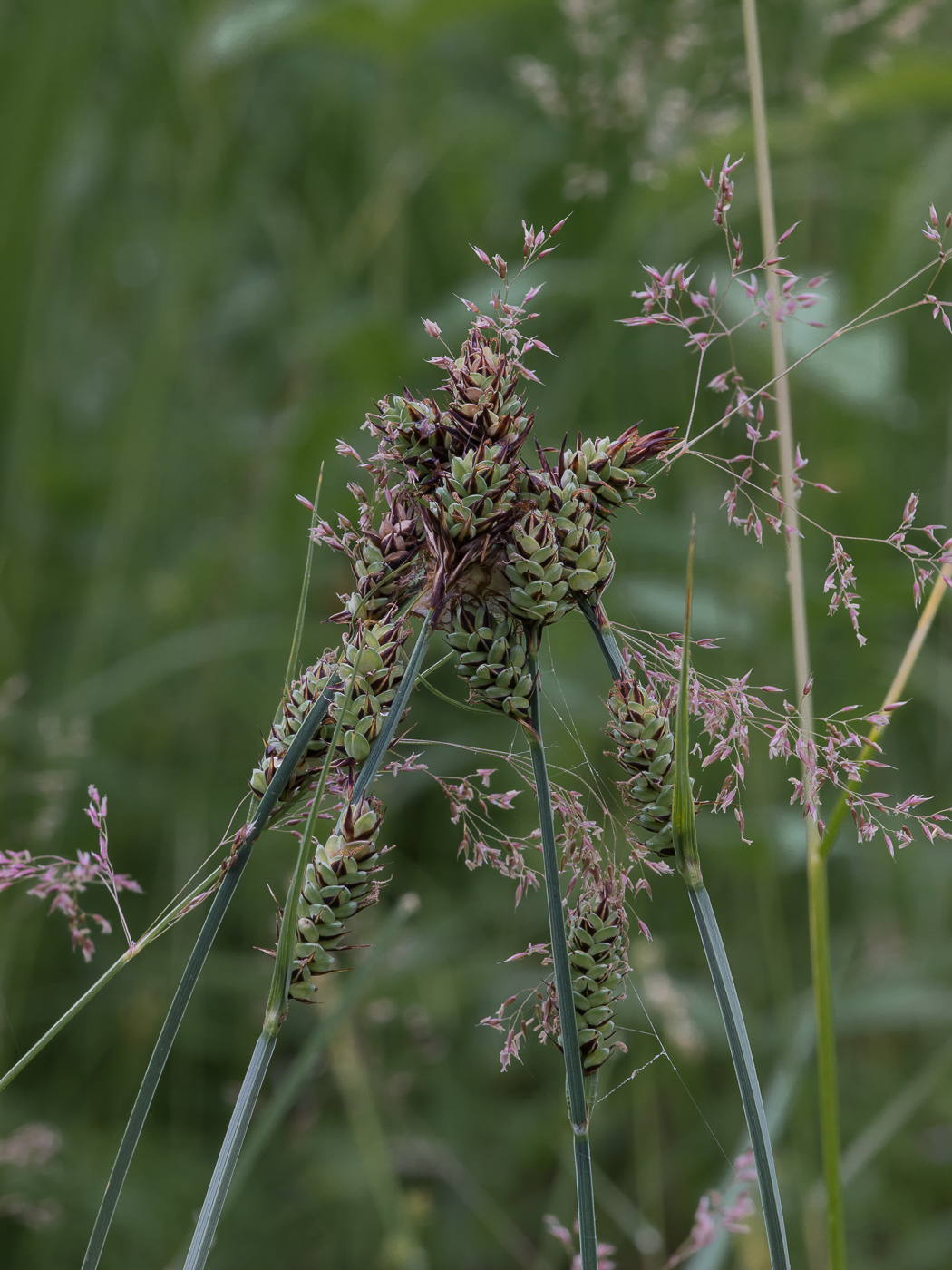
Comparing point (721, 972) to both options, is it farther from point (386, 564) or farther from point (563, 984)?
point (386, 564)

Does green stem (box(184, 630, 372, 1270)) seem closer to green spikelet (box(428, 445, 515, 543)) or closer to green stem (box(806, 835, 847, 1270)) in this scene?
green spikelet (box(428, 445, 515, 543))

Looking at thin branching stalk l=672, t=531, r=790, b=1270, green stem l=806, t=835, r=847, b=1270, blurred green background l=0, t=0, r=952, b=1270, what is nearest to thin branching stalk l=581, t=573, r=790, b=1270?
Result: thin branching stalk l=672, t=531, r=790, b=1270

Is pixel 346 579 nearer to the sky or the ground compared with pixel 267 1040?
nearer to the sky

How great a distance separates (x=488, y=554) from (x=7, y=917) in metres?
1.15

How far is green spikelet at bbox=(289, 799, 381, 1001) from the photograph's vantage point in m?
0.32

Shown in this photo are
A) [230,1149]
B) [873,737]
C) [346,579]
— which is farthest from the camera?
[346,579]

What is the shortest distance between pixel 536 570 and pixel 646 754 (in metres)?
0.08

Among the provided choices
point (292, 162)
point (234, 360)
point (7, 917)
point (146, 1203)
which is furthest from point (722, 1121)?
point (292, 162)

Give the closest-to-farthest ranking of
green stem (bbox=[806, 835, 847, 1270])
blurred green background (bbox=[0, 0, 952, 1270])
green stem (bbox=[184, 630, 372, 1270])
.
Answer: green stem (bbox=[184, 630, 372, 1270]), green stem (bbox=[806, 835, 847, 1270]), blurred green background (bbox=[0, 0, 952, 1270])

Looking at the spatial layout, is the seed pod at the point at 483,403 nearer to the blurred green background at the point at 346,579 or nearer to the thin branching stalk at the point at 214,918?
the thin branching stalk at the point at 214,918

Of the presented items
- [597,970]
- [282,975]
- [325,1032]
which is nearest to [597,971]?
[597,970]

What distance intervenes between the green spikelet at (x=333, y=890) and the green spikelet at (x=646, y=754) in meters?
0.08

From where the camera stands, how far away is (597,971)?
1.17 feet

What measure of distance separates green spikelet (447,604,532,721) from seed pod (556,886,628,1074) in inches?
3.0
